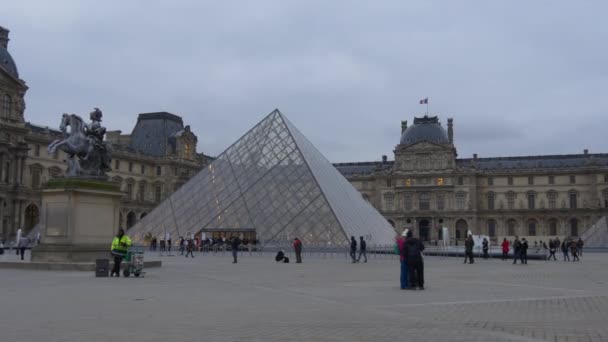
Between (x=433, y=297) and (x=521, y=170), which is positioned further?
(x=521, y=170)

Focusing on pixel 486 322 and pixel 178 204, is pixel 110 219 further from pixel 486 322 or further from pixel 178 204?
pixel 178 204

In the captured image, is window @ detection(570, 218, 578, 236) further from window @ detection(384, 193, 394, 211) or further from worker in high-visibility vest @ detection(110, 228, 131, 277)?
worker in high-visibility vest @ detection(110, 228, 131, 277)

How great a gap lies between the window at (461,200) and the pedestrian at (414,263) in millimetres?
69474

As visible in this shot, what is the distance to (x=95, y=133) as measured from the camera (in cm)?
1627

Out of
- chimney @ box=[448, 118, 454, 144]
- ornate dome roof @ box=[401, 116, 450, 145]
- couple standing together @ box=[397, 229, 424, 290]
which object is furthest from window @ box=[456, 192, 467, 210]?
couple standing together @ box=[397, 229, 424, 290]

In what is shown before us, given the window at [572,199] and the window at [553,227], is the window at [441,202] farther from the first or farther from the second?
the window at [572,199]

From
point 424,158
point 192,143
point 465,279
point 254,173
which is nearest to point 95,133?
point 465,279

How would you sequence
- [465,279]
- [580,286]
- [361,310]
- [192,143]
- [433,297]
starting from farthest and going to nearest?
1. [192,143]
2. [465,279]
3. [580,286]
4. [433,297]
5. [361,310]

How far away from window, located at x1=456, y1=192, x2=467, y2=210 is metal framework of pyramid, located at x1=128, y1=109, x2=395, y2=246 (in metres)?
44.6

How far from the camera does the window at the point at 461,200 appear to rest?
3132 inches

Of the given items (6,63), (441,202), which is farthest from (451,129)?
(6,63)

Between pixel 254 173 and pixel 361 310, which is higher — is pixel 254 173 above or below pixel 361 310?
above

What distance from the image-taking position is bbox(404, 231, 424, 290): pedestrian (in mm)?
11570

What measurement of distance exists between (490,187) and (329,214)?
54.4 metres
